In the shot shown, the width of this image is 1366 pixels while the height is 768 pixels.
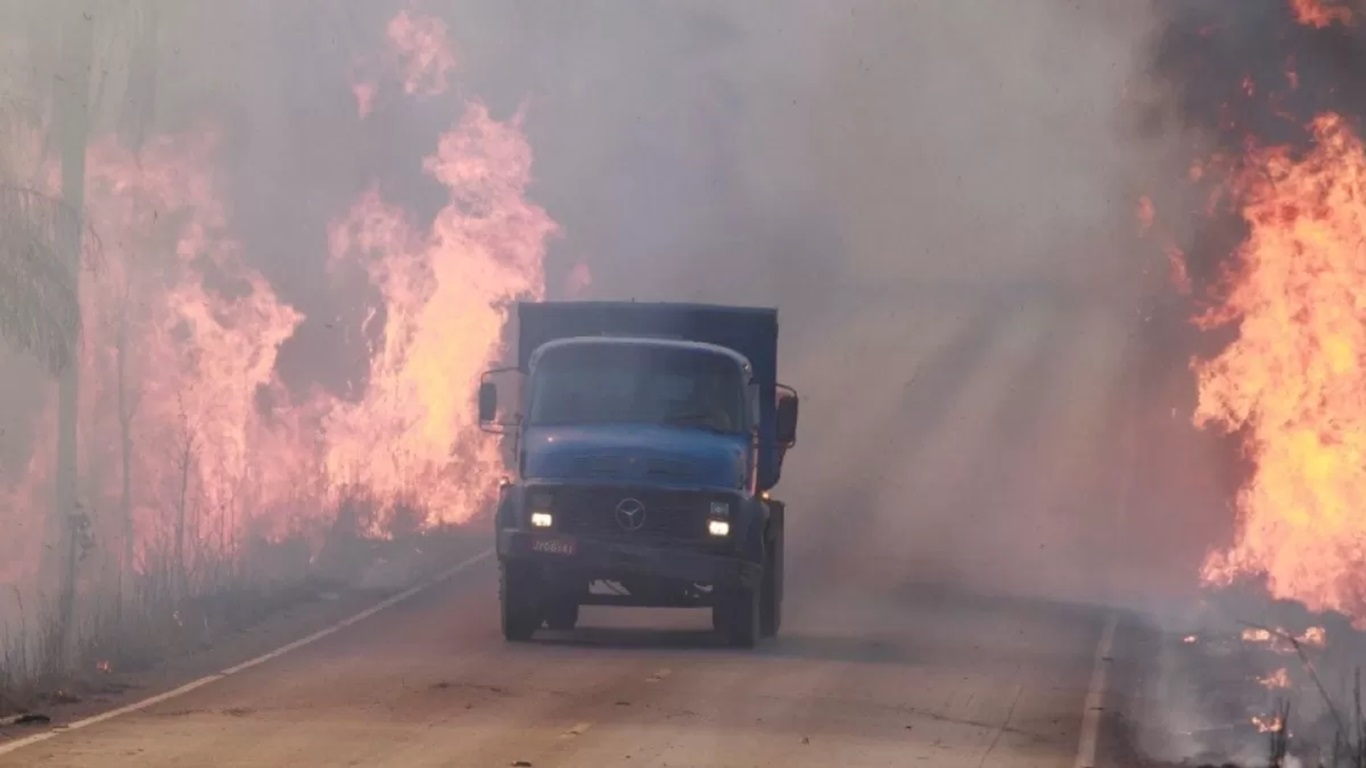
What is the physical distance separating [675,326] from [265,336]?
2475 cm

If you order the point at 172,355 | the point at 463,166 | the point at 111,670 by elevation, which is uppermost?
the point at 463,166

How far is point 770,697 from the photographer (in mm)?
20109

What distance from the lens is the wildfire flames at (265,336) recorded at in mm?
45406

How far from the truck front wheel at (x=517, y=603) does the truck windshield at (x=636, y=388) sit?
1.55 m

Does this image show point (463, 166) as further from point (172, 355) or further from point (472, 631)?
point (472, 631)

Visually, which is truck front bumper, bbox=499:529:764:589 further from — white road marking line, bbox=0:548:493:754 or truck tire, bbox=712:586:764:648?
white road marking line, bbox=0:548:493:754

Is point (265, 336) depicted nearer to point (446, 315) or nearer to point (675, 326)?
point (446, 315)

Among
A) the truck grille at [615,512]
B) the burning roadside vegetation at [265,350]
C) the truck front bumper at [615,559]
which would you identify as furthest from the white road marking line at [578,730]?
the burning roadside vegetation at [265,350]

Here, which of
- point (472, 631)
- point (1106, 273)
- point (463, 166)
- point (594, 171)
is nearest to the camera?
point (472, 631)

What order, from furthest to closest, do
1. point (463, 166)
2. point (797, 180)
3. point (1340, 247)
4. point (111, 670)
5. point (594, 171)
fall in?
point (797, 180) < point (594, 171) < point (463, 166) < point (1340, 247) < point (111, 670)

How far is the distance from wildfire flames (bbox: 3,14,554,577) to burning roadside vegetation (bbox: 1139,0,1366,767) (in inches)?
583

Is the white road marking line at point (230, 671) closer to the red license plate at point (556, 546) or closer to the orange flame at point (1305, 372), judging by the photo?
the red license plate at point (556, 546)

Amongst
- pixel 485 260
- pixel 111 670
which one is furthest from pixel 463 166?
pixel 111 670

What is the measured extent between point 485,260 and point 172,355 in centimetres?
723
